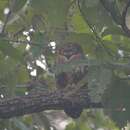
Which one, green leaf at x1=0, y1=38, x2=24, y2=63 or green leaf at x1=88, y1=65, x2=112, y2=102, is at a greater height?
green leaf at x1=0, y1=38, x2=24, y2=63

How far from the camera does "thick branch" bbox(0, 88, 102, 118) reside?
2.04 meters

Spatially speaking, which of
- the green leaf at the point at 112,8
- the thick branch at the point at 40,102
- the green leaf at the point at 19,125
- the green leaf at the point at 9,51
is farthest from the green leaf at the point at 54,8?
the green leaf at the point at 19,125

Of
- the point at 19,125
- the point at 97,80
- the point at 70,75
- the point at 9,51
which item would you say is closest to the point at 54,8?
the point at 97,80

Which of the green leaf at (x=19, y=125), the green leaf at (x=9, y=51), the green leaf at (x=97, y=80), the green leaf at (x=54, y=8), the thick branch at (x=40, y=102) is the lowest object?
the green leaf at (x=19, y=125)

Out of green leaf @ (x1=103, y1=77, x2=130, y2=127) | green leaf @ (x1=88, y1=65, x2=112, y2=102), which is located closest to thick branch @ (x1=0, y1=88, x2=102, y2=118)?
green leaf @ (x1=103, y1=77, x2=130, y2=127)

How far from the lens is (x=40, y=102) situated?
2.05 metres

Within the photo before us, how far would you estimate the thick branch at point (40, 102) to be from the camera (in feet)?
6.68

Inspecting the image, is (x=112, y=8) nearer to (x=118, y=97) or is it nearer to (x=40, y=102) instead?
(x=118, y=97)

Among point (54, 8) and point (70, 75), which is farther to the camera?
point (70, 75)

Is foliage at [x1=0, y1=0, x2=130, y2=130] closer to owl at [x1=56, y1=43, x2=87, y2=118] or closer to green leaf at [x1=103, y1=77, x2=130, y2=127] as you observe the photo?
green leaf at [x1=103, y1=77, x2=130, y2=127]

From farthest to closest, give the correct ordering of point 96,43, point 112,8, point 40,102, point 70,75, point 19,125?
point 70,75 → point 19,125 → point 40,102 → point 96,43 → point 112,8

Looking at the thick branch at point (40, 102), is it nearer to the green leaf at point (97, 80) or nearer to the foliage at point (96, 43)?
the foliage at point (96, 43)

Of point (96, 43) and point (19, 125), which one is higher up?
point (96, 43)

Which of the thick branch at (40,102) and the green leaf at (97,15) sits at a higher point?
the green leaf at (97,15)
